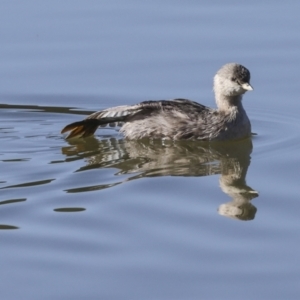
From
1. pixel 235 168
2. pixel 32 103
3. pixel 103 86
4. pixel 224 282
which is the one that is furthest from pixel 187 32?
pixel 224 282

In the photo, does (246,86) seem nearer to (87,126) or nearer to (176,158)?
(176,158)

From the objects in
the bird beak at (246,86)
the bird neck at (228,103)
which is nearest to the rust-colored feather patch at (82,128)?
the bird neck at (228,103)

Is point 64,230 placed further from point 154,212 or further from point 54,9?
point 54,9

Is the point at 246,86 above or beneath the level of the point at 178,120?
above

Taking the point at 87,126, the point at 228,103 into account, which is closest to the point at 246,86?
the point at 228,103

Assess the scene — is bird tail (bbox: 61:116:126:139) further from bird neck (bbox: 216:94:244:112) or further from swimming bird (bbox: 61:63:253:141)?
bird neck (bbox: 216:94:244:112)

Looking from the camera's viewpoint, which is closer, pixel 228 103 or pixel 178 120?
pixel 178 120

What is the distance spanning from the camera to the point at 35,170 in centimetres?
1128

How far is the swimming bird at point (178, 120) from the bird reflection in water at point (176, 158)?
108 mm

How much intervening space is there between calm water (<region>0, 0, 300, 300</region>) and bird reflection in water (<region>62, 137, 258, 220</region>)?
2 centimetres

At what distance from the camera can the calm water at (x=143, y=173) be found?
27.7 feet

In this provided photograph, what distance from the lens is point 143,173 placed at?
448 inches

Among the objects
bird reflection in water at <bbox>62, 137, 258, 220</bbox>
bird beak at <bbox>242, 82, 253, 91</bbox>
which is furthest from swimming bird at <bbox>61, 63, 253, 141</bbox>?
bird reflection in water at <bbox>62, 137, 258, 220</bbox>

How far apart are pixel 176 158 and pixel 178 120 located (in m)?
0.95
